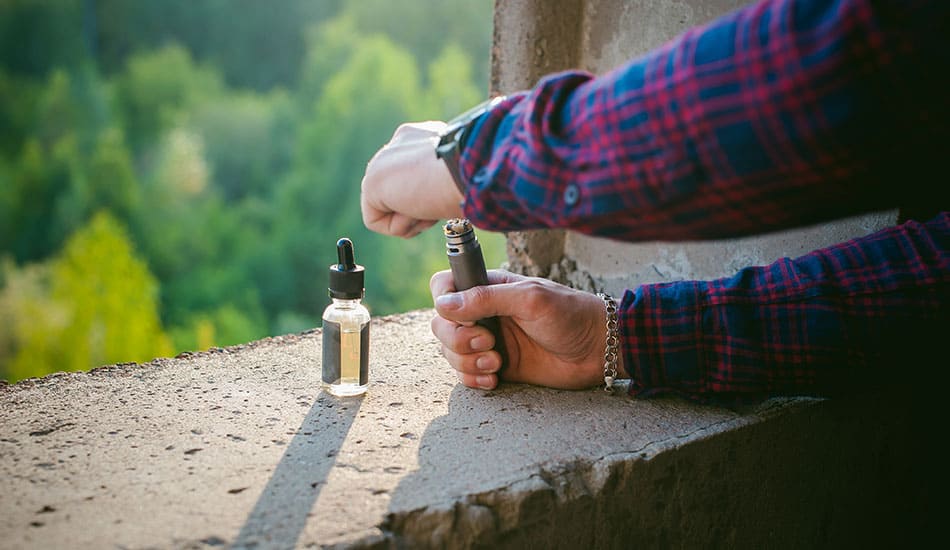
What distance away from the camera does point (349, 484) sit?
2.97ft

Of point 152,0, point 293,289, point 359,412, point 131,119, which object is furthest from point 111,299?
point 359,412

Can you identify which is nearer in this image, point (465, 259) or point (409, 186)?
point (409, 186)

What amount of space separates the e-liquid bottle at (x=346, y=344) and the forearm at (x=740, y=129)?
0.40m

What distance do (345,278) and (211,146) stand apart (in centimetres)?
1443

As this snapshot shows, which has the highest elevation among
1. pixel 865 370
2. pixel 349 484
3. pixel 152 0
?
pixel 152 0

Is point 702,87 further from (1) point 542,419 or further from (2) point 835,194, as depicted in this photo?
(1) point 542,419

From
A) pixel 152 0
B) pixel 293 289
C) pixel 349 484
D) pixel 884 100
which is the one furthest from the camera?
pixel 152 0

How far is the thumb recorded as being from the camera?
109cm

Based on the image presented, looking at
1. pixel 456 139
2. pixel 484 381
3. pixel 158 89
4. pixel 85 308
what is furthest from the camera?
pixel 158 89

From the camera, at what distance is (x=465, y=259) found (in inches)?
43.5

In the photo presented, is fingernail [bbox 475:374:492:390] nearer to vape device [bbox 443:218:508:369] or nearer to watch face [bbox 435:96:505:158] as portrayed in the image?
vape device [bbox 443:218:508:369]

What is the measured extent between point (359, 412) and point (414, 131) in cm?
38

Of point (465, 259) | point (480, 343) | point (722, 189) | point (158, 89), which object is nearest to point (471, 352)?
point (480, 343)

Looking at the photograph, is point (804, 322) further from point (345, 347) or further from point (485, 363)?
point (345, 347)
